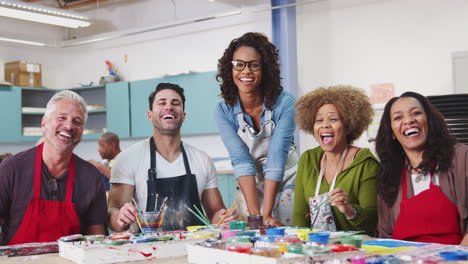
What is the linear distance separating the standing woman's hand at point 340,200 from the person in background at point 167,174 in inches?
23.6

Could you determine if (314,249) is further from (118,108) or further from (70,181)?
(118,108)

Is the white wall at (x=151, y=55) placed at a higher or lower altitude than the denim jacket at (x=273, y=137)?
higher

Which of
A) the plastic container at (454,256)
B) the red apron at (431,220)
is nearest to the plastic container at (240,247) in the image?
the plastic container at (454,256)

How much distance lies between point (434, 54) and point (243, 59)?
A: 3.73 m

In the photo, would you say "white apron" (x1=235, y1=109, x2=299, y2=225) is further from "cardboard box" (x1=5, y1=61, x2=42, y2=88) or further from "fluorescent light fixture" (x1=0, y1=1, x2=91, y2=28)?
"cardboard box" (x1=5, y1=61, x2=42, y2=88)

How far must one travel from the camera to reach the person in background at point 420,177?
7.43 ft

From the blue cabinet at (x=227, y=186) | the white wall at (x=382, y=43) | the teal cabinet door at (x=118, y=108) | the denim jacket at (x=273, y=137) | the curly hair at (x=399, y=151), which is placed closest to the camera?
the curly hair at (x=399, y=151)

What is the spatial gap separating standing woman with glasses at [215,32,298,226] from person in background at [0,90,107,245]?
0.73m

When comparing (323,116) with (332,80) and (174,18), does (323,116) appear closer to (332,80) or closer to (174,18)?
(332,80)

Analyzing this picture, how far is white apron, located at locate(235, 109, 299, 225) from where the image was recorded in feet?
9.67

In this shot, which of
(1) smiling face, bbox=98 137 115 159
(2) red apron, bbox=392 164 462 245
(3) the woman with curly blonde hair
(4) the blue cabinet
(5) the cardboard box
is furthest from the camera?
(5) the cardboard box

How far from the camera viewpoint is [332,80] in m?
6.62

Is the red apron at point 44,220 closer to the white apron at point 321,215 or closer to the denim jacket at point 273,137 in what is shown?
the denim jacket at point 273,137

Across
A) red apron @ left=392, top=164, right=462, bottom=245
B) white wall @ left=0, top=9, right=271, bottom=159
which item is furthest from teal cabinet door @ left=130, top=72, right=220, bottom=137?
red apron @ left=392, top=164, right=462, bottom=245
